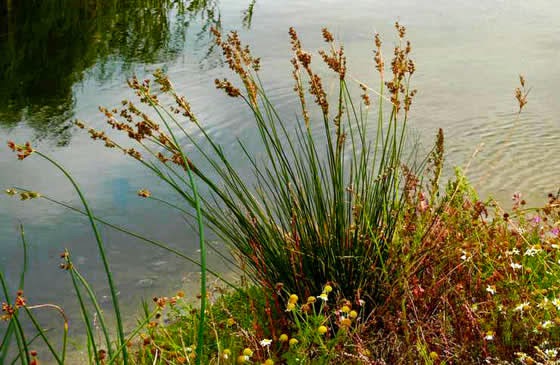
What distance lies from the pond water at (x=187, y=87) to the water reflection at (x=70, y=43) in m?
0.02

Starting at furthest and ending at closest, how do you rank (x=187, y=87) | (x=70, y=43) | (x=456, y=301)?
1. (x=70, y=43)
2. (x=187, y=87)
3. (x=456, y=301)

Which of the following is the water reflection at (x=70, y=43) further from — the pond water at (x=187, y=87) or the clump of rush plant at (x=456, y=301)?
the clump of rush plant at (x=456, y=301)

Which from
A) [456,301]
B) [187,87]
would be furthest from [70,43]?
[456,301]

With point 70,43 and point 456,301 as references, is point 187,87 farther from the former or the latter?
point 456,301

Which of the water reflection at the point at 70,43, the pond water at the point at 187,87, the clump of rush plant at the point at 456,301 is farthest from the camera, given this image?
the water reflection at the point at 70,43

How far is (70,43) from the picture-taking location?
7.86 m

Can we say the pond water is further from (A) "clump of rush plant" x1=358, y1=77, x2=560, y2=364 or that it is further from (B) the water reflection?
(A) "clump of rush plant" x1=358, y1=77, x2=560, y2=364

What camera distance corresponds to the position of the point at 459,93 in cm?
632

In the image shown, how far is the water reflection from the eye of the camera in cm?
620

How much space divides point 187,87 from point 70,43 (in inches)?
81.2

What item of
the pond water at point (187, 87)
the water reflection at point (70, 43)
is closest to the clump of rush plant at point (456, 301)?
the pond water at point (187, 87)

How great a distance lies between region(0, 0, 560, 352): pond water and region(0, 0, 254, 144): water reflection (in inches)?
0.9

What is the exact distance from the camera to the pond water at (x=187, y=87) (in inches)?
161

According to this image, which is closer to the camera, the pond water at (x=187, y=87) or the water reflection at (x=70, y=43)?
the pond water at (x=187, y=87)
